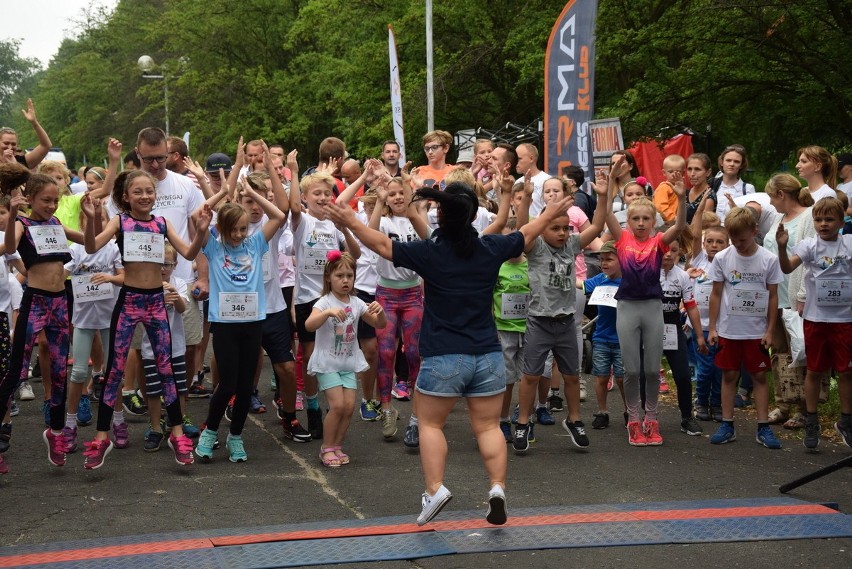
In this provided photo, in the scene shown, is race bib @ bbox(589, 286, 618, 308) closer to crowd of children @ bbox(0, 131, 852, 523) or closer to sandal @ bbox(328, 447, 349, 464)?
crowd of children @ bbox(0, 131, 852, 523)

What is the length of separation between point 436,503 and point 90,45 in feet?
202

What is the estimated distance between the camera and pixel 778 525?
6422 mm

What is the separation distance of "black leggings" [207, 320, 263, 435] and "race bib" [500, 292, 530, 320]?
1830 millimetres

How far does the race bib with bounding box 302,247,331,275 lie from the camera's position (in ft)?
30.5

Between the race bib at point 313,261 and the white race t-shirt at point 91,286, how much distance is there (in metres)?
1.49

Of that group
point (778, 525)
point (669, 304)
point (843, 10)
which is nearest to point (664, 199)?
point (669, 304)

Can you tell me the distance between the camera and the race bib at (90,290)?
29.8ft

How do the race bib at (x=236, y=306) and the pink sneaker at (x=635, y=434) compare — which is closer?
the race bib at (x=236, y=306)

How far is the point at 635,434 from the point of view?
8820 mm

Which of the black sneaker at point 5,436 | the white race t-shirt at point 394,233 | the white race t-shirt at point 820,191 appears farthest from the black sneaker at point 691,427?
the black sneaker at point 5,436

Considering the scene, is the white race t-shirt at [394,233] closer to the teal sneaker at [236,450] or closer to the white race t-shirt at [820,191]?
the teal sneaker at [236,450]

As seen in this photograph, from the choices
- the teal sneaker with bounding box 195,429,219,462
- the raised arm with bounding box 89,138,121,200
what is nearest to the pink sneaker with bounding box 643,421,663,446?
the teal sneaker with bounding box 195,429,219,462

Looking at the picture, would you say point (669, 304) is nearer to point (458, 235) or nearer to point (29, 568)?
point (458, 235)

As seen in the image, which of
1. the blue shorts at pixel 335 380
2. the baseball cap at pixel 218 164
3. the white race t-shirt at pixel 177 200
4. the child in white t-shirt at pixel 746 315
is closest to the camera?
the blue shorts at pixel 335 380
